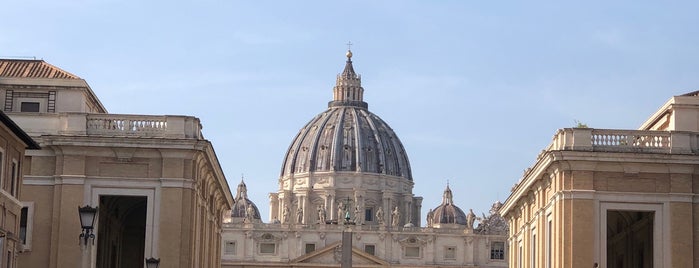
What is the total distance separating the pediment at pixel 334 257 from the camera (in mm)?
188250

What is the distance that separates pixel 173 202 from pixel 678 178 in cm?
1828

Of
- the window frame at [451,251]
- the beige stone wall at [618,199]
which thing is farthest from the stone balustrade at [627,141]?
the window frame at [451,251]

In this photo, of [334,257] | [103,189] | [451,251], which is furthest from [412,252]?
[103,189]

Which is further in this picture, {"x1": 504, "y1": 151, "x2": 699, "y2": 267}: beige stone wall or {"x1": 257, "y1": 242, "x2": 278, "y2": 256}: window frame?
{"x1": 257, "y1": 242, "x2": 278, "y2": 256}: window frame

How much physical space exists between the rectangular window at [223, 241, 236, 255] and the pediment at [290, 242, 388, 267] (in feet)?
22.7

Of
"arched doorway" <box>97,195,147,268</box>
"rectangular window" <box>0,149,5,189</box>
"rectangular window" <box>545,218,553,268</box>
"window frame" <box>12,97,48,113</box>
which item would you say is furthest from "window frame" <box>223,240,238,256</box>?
"rectangular window" <box>0,149,5,189</box>

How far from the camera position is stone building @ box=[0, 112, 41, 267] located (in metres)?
45.5

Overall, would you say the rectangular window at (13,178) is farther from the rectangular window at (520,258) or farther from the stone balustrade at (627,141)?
the rectangular window at (520,258)

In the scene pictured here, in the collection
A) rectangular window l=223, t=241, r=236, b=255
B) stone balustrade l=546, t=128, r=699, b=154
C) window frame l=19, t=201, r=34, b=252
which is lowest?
window frame l=19, t=201, r=34, b=252

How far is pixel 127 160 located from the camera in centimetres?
6025

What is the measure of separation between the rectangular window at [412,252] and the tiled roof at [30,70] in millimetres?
123388

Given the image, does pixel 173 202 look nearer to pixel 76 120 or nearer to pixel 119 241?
pixel 76 120

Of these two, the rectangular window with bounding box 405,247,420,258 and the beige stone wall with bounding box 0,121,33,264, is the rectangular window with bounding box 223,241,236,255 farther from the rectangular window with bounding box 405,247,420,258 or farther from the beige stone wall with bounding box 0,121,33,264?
the beige stone wall with bounding box 0,121,33,264

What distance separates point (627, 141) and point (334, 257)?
426 feet
